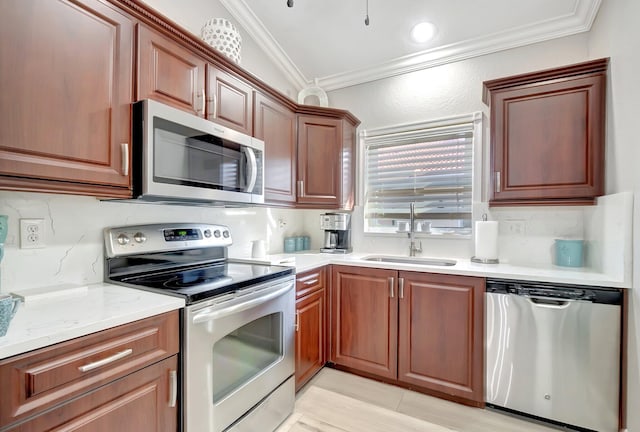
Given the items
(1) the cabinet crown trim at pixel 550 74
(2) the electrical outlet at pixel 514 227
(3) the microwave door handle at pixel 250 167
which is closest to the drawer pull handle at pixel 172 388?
(3) the microwave door handle at pixel 250 167

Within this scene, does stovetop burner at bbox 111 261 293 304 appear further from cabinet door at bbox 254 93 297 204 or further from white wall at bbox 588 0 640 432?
white wall at bbox 588 0 640 432

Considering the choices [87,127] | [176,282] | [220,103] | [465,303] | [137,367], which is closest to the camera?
[137,367]

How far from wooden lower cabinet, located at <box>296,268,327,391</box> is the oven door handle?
1.05ft

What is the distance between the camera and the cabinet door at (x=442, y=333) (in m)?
1.88

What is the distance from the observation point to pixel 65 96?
1.11 m

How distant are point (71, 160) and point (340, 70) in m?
2.40

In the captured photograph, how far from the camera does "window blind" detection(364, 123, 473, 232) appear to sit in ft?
8.17

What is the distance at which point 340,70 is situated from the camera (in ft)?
9.43

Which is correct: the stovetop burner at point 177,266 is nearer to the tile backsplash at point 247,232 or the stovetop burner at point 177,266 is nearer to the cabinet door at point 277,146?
the tile backsplash at point 247,232

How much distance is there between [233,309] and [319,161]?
154 cm

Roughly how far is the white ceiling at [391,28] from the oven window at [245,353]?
2234mm

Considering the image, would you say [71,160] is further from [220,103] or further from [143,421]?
[143,421]

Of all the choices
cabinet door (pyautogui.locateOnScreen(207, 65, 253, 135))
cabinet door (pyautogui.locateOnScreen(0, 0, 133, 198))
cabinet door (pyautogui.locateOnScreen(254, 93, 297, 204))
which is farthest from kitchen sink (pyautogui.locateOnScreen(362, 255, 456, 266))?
cabinet door (pyautogui.locateOnScreen(0, 0, 133, 198))

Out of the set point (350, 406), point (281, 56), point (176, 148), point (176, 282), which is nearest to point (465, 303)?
point (350, 406)
